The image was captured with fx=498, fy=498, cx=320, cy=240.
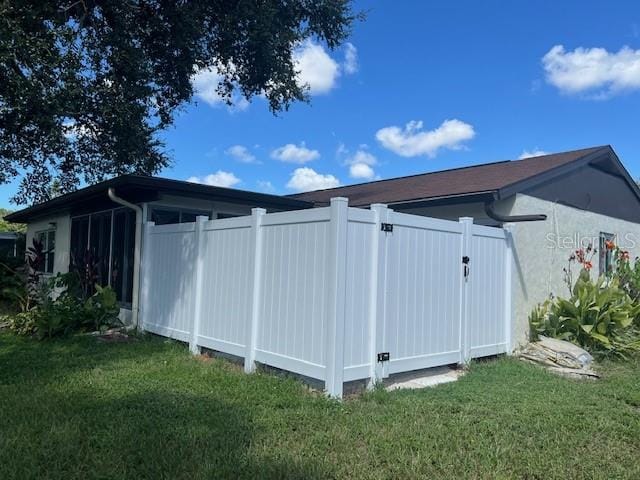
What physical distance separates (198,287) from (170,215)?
236 cm

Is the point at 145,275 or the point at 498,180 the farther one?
the point at 145,275

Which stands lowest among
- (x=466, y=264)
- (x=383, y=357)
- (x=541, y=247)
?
(x=383, y=357)

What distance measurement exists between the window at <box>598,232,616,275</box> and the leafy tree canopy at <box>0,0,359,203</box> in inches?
284

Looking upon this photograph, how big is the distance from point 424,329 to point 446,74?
31.7ft

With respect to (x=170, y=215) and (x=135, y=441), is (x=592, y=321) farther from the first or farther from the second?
(x=170, y=215)

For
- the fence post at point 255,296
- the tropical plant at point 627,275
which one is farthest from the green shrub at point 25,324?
the tropical plant at point 627,275

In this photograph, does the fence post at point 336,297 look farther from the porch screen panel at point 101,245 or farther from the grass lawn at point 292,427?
the porch screen panel at point 101,245

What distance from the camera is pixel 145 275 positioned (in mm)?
8344

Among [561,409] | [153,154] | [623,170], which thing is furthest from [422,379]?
[153,154]

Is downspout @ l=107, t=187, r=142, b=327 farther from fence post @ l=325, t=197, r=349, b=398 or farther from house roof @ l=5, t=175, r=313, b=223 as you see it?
fence post @ l=325, t=197, r=349, b=398

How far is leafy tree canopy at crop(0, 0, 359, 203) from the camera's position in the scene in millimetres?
7965

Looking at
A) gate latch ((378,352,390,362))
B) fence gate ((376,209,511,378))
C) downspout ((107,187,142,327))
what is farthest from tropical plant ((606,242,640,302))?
downspout ((107,187,142,327))

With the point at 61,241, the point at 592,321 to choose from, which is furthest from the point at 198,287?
the point at 61,241

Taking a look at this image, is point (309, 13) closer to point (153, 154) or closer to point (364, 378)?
point (153, 154)
